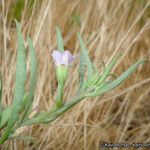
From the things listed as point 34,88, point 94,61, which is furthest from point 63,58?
point 94,61

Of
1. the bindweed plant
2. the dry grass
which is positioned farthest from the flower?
the dry grass

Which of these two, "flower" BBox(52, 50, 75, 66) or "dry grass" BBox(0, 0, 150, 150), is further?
"dry grass" BBox(0, 0, 150, 150)

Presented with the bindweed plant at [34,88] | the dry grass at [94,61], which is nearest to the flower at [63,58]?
the bindweed plant at [34,88]

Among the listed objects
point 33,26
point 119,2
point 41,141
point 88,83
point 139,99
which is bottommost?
point 41,141

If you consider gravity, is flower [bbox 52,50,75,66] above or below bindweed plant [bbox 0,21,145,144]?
above

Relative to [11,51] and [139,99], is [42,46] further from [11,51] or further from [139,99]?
[139,99]

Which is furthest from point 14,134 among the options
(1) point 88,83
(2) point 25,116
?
(1) point 88,83

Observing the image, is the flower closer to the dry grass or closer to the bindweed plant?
the bindweed plant

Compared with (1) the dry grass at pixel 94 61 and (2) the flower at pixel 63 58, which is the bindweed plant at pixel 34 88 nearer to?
(2) the flower at pixel 63 58
